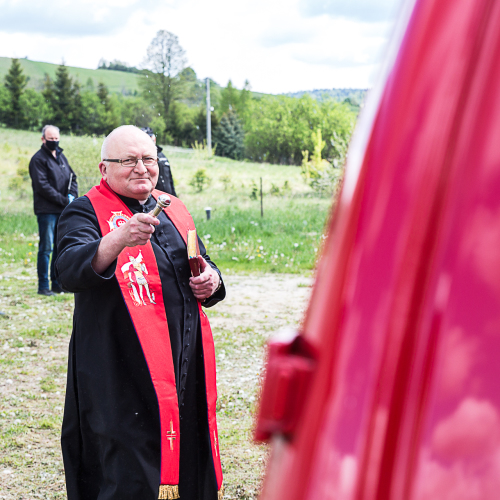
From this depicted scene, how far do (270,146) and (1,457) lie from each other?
57.0m

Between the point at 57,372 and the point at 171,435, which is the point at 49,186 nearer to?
the point at 57,372

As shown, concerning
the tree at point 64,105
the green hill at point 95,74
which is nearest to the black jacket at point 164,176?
the tree at point 64,105

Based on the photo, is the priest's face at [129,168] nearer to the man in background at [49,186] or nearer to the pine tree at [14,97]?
the man in background at [49,186]

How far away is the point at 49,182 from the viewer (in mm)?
7293

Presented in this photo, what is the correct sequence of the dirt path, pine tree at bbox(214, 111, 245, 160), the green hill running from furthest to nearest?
the green hill, pine tree at bbox(214, 111, 245, 160), the dirt path

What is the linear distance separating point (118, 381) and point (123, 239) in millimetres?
566

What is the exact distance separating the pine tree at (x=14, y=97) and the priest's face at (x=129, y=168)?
5738 centimetres

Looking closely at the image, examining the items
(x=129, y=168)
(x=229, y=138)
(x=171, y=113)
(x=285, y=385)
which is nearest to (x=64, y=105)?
(x=171, y=113)

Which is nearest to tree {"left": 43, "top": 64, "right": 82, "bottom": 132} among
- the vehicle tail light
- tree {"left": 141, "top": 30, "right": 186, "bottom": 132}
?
tree {"left": 141, "top": 30, "right": 186, "bottom": 132}

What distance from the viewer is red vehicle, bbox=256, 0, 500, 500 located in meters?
0.54

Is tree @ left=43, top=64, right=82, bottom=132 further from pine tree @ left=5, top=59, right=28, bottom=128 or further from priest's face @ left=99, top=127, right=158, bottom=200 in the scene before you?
priest's face @ left=99, top=127, right=158, bottom=200

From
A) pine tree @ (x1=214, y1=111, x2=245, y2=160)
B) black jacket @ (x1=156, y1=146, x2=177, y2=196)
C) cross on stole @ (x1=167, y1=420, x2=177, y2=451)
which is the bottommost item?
cross on stole @ (x1=167, y1=420, x2=177, y2=451)

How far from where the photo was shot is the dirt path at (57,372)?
11.9 ft

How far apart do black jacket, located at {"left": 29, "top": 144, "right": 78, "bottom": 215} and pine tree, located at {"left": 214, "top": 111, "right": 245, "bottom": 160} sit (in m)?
51.7
